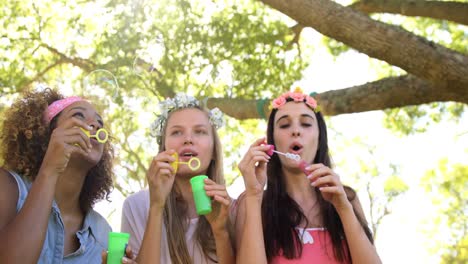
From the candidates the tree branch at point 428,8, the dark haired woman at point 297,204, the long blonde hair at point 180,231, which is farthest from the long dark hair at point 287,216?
the tree branch at point 428,8

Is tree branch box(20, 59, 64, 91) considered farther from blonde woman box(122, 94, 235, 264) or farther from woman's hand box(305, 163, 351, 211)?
woman's hand box(305, 163, 351, 211)

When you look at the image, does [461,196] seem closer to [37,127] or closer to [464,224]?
[464,224]

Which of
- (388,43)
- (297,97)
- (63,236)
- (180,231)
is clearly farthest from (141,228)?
(388,43)

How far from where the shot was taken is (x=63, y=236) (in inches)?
122

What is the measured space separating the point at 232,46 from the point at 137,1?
60.3 inches

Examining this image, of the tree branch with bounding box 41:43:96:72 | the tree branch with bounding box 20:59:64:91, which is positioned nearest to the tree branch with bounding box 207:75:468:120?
the tree branch with bounding box 41:43:96:72

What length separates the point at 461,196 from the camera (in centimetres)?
1580

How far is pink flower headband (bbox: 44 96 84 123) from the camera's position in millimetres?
3416

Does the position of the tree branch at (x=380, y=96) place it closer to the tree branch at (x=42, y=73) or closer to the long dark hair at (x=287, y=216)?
the long dark hair at (x=287, y=216)

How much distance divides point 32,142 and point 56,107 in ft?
0.89

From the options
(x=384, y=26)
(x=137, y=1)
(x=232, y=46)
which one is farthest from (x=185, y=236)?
(x=137, y=1)

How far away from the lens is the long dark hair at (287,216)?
10.3 feet

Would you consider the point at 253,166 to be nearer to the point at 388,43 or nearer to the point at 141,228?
the point at 141,228

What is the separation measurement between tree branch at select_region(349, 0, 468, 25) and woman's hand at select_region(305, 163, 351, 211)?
424 centimetres
